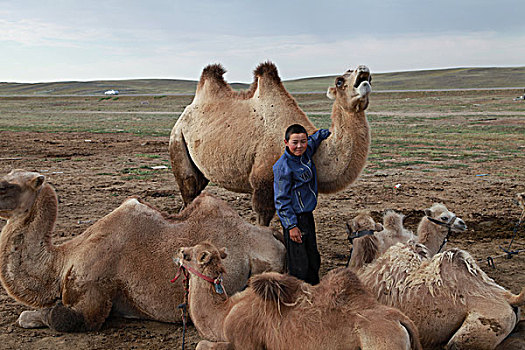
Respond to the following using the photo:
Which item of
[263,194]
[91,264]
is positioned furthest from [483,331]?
Result: [91,264]

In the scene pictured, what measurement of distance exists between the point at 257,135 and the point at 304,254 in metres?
1.94

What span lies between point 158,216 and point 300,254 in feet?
4.68

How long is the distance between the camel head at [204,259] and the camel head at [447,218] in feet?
9.87

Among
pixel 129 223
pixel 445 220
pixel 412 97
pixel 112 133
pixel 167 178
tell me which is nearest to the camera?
pixel 129 223

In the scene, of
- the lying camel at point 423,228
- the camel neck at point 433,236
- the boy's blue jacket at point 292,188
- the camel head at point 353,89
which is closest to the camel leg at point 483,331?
the lying camel at point 423,228

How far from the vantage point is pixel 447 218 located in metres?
5.82

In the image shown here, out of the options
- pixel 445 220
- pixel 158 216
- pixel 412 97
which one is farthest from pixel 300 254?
pixel 412 97

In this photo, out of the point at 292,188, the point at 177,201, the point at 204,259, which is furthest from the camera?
the point at 177,201

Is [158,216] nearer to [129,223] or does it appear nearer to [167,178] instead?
[129,223]

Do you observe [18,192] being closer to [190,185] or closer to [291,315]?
[291,315]

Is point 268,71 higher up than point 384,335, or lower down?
higher up

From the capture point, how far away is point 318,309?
3.40 metres

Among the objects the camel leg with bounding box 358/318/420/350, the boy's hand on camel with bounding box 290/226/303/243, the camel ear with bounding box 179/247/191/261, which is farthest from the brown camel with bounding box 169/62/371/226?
the camel leg with bounding box 358/318/420/350

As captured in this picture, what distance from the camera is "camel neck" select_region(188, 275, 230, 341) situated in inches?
148
